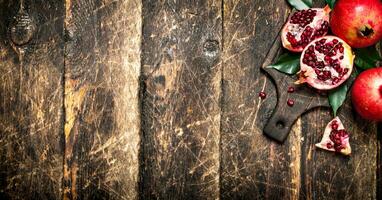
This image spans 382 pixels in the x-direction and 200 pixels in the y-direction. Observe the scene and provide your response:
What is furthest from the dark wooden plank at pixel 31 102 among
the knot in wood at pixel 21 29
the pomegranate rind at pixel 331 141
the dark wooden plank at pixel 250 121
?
the pomegranate rind at pixel 331 141

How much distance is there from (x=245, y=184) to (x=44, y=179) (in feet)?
1.92

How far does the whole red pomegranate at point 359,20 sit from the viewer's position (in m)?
1.04

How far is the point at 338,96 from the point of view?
114 cm

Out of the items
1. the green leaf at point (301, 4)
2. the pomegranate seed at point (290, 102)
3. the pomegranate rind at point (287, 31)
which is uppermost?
the green leaf at point (301, 4)

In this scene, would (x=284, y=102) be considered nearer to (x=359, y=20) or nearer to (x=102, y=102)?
(x=359, y=20)

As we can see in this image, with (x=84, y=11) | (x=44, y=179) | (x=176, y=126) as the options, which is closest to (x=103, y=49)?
(x=84, y=11)

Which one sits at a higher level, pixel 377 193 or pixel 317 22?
pixel 317 22

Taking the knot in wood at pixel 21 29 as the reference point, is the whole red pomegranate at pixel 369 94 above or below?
below

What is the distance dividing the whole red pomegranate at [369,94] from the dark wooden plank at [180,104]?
0.39 m

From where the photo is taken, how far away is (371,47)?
1.13 metres

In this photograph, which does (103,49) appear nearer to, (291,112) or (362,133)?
(291,112)

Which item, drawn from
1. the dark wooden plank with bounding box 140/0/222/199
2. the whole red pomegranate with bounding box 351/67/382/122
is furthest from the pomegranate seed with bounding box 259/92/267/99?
the whole red pomegranate with bounding box 351/67/382/122

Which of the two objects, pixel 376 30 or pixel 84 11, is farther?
pixel 84 11

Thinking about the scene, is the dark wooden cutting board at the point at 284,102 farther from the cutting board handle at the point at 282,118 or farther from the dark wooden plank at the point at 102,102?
the dark wooden plank at the point at 102,102
